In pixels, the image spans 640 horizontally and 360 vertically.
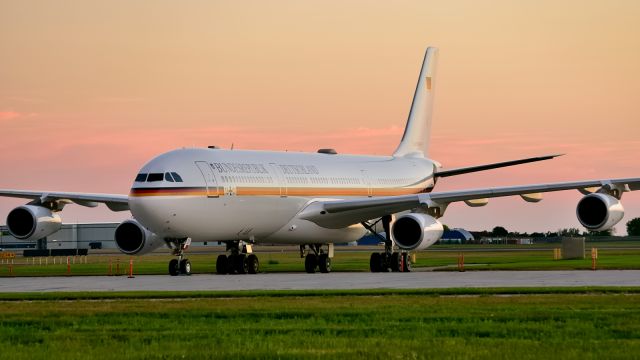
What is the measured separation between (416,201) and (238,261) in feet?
24.8

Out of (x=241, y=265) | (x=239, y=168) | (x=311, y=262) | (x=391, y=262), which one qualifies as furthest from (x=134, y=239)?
(x=391, y=262)

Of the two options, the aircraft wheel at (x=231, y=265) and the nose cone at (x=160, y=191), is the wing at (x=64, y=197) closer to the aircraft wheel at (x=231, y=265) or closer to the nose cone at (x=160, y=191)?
the aircraft wheel at (x=231, y=265)

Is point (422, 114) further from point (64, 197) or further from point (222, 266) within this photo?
point (64, 197)

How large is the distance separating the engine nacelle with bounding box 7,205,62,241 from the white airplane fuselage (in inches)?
268

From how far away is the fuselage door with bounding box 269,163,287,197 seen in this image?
47812mm

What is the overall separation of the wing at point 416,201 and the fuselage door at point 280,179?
175 cm

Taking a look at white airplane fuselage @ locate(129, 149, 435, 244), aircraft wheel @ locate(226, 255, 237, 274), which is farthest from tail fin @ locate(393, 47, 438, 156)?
aircraft wheel @ locate(226, 255, 237, 274)

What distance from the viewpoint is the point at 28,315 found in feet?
83.3

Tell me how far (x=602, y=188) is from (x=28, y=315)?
26675mm

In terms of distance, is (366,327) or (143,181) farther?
(143,181)

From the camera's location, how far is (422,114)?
6375cm

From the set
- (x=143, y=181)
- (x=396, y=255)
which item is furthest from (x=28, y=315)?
(x=396, y=255)

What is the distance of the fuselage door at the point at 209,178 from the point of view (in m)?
43.5

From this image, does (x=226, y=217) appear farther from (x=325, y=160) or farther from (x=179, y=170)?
(x=325, y=160)
